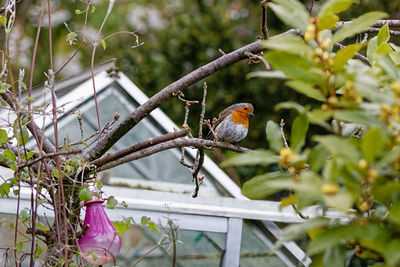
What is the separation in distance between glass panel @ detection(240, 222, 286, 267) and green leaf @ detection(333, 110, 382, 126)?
1.68m

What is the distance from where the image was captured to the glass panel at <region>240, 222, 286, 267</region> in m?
2.35

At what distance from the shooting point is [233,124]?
2.96m

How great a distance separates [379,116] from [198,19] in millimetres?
4774

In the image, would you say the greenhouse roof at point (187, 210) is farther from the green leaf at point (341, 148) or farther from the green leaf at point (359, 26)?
the green leaf at point (341, 148)

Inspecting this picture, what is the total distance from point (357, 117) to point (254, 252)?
5.62 ft

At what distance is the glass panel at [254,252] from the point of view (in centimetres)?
235

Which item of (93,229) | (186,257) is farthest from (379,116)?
(186,257)

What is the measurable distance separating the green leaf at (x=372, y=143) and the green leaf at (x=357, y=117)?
35 millimetres

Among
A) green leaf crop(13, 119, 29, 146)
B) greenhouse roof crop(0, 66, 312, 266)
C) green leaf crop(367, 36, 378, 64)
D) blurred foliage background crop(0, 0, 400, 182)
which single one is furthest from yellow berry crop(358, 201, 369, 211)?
blurred foliage background crop(0, 0, 400, 182)

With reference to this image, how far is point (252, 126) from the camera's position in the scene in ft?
17.5

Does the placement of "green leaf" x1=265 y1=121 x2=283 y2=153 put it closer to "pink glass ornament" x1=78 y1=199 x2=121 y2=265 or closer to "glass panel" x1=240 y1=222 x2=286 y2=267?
"pink glass ornament" x1=78 y1=199 x2=121 y2=265

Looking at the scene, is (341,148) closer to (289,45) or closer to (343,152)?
(343,152)

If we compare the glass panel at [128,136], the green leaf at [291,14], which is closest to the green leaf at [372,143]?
the green leaf at [291,14]

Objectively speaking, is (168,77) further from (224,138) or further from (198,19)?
(224,138)
